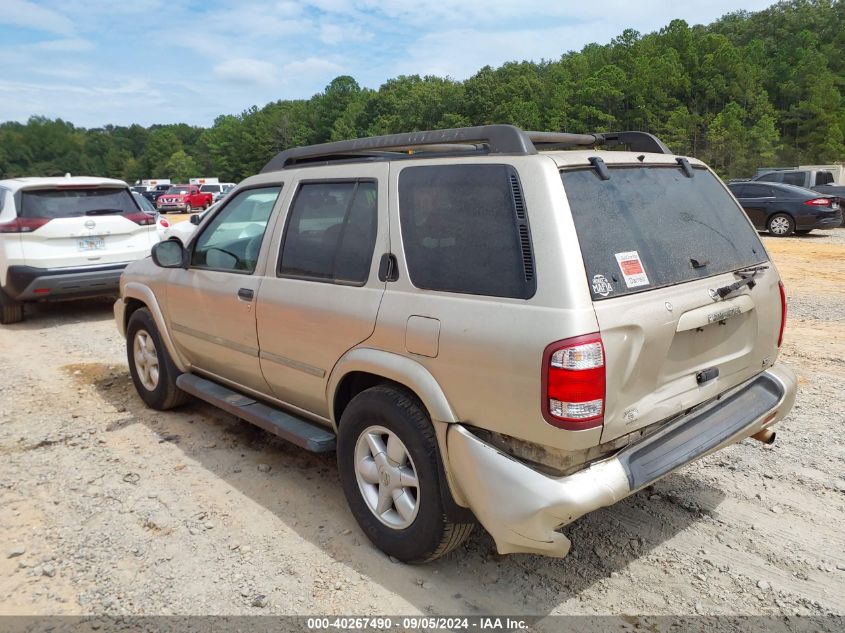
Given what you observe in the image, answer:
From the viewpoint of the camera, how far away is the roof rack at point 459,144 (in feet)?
9.35

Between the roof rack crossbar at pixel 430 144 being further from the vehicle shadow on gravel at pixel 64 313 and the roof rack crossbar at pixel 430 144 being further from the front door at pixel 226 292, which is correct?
the vehicle shadow on gravel at pixel 64 313

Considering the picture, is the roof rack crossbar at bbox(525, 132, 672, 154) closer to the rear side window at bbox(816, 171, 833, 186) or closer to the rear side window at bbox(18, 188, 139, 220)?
the rear side window at bbox(18, 188, 139, 220)

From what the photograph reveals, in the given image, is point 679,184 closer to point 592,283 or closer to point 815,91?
point 592,283

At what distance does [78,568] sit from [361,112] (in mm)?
107457

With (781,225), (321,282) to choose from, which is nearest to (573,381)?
(321,282)

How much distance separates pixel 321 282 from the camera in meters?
3.50

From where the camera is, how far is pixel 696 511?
355 centimetres

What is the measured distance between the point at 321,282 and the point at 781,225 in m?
18.4

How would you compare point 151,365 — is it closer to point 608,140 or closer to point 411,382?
point 411,382

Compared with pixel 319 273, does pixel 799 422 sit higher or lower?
lower

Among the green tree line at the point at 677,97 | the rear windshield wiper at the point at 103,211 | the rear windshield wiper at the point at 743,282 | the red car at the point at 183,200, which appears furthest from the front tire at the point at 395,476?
the green tree line at the point at 677,97

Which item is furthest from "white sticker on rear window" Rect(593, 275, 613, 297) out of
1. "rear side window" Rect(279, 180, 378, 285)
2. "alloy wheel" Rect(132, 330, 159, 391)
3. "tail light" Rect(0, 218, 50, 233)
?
"tail light" Rect(0, 218, 50, 233)

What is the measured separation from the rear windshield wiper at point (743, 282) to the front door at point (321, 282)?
1585 millimetres

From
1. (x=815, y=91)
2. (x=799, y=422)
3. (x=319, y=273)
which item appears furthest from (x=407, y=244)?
(x=815, y=91)
